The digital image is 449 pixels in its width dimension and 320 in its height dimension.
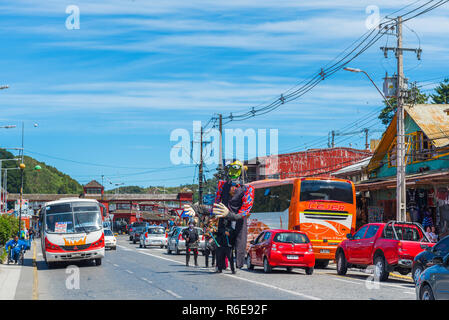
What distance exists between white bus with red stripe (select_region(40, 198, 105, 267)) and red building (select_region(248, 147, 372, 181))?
43.4 meters

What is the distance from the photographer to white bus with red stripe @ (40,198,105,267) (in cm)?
2522

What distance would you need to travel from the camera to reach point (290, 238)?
76.0 feet

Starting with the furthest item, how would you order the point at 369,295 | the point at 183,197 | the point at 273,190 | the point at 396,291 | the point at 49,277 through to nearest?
the point at 183,197
the point at 273,190
the point at 49,277
the point at 396,291
the point at 369,295

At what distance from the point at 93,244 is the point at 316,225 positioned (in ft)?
31.0

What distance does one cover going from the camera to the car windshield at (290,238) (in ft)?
75.3

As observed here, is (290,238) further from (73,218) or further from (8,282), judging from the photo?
(8,282)

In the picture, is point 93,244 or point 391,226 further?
point 93,244

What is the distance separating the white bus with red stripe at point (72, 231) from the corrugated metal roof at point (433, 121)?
17721mm

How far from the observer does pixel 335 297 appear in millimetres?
13578

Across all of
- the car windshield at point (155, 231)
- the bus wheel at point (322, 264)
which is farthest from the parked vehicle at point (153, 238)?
the bus wheel at point (322, 264)

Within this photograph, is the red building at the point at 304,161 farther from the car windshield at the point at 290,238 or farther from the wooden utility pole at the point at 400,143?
the car windshield at the point at 290,238

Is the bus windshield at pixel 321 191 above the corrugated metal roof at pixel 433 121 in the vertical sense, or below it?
below
